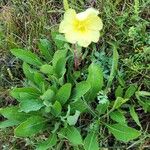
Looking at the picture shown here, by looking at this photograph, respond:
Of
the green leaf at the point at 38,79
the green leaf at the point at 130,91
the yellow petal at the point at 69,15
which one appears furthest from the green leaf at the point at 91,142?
the yellow petal at the point at 69,15

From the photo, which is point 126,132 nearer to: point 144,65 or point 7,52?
point 144,65

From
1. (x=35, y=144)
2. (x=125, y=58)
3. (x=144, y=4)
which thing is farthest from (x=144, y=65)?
(x=35, y=144)

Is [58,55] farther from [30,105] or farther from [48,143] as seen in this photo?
[48,143]

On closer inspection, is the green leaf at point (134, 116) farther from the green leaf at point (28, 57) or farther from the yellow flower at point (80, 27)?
the green leaf at point (28, 57)

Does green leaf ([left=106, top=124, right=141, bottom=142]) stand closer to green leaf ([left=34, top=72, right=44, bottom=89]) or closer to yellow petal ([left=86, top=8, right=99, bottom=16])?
green leaf ([left=34, top=72, right=44, bottom=89])

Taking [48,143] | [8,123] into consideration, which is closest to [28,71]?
[8,123]

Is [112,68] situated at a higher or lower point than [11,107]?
higher

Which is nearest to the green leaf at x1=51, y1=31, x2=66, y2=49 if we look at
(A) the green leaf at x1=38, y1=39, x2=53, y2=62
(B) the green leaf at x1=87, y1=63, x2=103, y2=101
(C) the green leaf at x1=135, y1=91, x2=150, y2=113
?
(A) the green leaf at x1=38, y1=39, x2=53, y2=62
